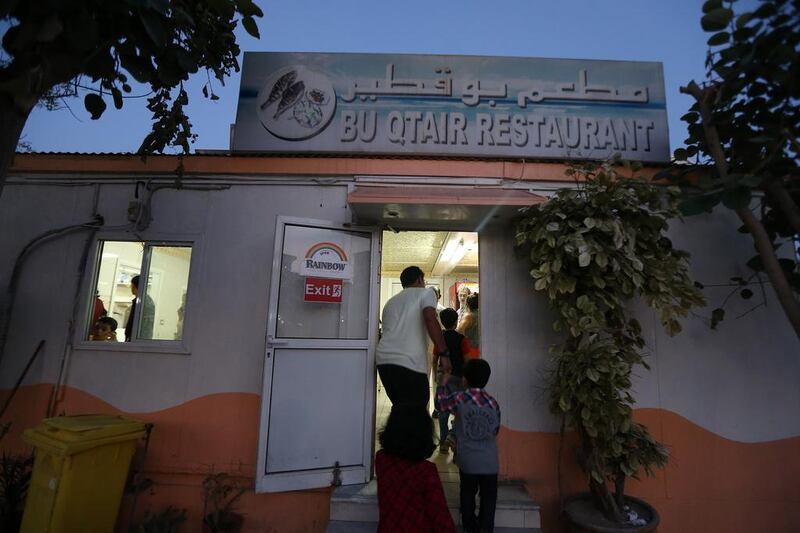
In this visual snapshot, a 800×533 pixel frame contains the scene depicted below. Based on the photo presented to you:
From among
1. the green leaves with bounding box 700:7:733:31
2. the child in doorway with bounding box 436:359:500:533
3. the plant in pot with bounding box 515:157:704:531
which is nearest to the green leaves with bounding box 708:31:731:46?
the green leaves with bounding box 700:7:733:31

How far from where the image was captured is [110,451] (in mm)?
3033

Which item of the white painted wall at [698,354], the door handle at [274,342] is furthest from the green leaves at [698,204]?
the door handle at [274,342]

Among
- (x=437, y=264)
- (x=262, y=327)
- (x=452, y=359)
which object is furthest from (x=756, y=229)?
(x=437, y=264)

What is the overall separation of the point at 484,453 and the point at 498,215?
2011mm

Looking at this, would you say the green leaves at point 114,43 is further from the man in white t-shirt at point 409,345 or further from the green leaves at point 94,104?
the man in white t-shirt at point 409,345

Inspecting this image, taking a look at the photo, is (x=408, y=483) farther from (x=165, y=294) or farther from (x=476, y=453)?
(x=165, y=294)

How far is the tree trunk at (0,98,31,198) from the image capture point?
6.84ft

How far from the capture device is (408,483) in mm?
2199

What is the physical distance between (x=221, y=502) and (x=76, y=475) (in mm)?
1123

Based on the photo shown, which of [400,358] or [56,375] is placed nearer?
[400,358]

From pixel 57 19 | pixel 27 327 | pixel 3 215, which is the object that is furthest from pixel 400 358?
pixel 3 215

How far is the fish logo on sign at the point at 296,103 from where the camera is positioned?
4.20 meters

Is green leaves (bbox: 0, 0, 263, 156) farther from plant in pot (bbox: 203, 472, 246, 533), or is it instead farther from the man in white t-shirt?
plant in pot (bbox: 203, 472, 246, 533)

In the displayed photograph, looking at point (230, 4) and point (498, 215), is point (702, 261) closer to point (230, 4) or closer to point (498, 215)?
point (498, 215)
